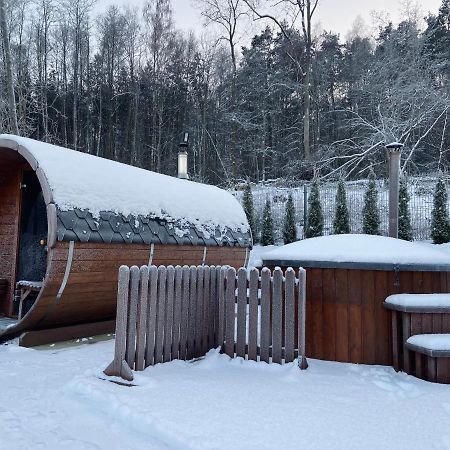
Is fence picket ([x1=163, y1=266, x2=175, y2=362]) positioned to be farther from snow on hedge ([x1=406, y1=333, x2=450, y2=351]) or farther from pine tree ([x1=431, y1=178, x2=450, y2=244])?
pine tree ([x1=431, y1=178, x2=450, y2=244])

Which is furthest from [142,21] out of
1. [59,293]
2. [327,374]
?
[327,374]

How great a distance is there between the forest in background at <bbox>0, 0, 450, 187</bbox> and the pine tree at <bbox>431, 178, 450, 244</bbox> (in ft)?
24.4

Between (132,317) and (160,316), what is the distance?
13.6 inches

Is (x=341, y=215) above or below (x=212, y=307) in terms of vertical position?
above

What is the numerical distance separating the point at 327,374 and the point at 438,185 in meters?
11.0

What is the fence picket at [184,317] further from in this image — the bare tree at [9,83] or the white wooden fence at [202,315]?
the bare tree at [9,83]

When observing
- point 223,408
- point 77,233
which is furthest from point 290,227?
point 223,408

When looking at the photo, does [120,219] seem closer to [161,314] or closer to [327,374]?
[161,314]

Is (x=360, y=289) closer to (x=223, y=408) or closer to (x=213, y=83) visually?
(x=223, y=408)

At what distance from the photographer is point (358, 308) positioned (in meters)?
4.23

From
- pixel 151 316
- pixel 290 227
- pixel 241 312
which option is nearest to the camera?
pixel 151 316

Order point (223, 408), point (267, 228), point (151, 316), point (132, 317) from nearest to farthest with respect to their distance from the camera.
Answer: point (223, 408) < point (132, 317) < point (151, 316) < point (267, 228)

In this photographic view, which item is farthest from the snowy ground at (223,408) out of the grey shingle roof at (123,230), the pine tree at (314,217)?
the pine tree at (314,217)

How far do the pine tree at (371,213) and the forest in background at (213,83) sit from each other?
6.14 metres
